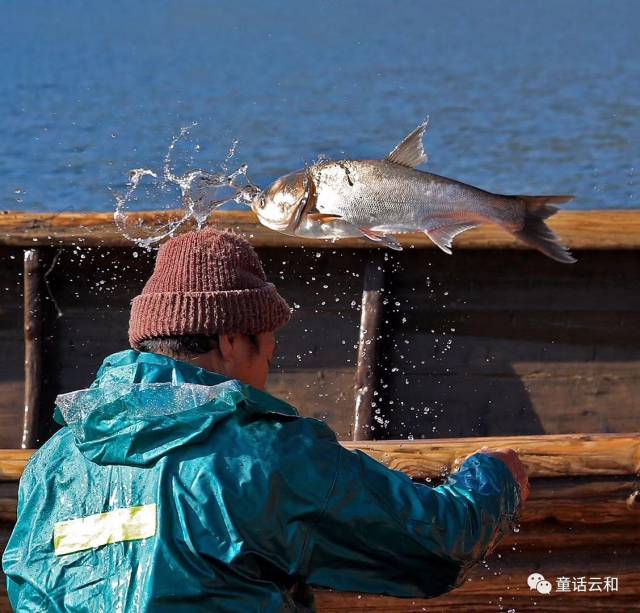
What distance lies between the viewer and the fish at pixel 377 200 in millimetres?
3863

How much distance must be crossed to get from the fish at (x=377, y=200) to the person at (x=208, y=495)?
1.47 metres

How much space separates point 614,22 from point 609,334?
27029 mm

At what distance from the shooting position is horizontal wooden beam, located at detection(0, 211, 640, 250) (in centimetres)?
495

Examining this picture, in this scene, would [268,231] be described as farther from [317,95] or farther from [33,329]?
[317,95]

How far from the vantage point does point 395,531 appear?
2217 millimetres

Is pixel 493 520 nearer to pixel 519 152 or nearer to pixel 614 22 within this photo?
pixel 519 152

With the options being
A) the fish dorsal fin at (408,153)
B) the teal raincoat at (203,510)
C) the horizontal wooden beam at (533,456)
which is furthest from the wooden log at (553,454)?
the teal raincoat at (203,510)

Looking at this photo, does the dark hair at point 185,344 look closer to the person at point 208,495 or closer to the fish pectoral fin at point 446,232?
the person at point 208,495

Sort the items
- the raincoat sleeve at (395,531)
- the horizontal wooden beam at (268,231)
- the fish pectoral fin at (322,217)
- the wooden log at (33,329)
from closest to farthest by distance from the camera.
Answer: the raincoat sleeve at (395,531) < the fish pectoral fin at (322,217) < the horizontal wooden beam at (268,231) < the wooden log at (33,329)

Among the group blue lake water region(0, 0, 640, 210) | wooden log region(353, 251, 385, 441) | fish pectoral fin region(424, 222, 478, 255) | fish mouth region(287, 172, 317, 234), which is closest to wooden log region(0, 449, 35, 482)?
fish mouth region(287, 172, 317, 234)

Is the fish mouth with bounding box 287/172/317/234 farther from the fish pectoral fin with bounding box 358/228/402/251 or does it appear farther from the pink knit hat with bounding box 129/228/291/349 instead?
the pink knit hat with bounding box 129/228/291/349

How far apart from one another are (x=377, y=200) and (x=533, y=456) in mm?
985

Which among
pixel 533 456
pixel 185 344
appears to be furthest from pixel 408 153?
pixel 185 344

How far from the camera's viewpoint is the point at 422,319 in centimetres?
519
